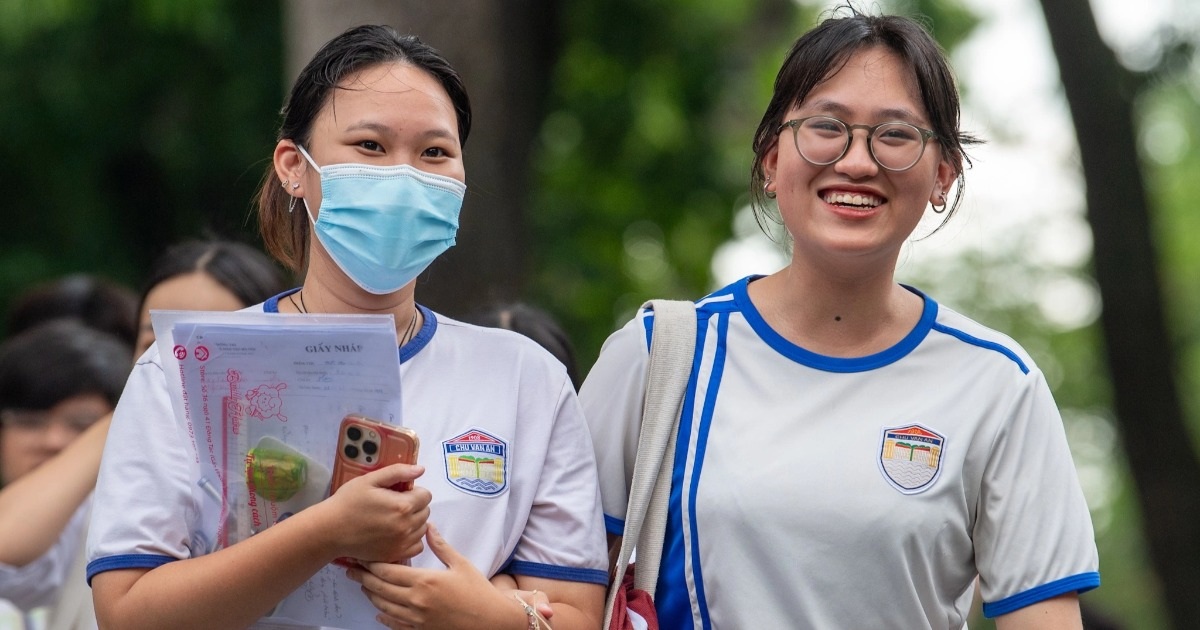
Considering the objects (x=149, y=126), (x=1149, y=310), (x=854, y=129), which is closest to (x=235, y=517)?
(x=854, y=129)

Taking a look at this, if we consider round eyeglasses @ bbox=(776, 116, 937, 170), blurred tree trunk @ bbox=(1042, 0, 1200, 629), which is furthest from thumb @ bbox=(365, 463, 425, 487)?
blurred tree trunk @ bbox=(1042, 0, 1200, 629)

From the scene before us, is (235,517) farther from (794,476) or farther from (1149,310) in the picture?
(1149,310)

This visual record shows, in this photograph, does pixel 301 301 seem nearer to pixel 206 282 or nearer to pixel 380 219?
pixel 380 219

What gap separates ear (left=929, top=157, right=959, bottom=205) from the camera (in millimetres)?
A: 3311

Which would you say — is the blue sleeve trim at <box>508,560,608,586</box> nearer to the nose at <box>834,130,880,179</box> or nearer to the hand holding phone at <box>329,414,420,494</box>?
the hand holding phone at <box>329,414,420,494</box>

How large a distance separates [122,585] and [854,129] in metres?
1.75

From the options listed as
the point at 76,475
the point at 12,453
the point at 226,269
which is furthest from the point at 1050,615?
the point at 12,453

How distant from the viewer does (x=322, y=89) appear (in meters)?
3.14

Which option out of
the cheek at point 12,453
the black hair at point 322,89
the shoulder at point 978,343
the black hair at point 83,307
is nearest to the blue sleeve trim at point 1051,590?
the shoulder at point 978,343

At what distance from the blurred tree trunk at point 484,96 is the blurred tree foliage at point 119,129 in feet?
11.3

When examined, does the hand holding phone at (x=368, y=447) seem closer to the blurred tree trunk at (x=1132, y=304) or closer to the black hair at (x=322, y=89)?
the black hair at (x=322, y=89)

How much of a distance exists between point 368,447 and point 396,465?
0.27ft

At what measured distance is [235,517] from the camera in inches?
112

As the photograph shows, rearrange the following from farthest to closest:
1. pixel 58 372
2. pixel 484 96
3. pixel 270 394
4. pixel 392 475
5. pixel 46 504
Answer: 1. pixel 484 96
2. pixel 58 372
3. pixel 46 504
4. pixel 270 394
5. pixel 392 475
